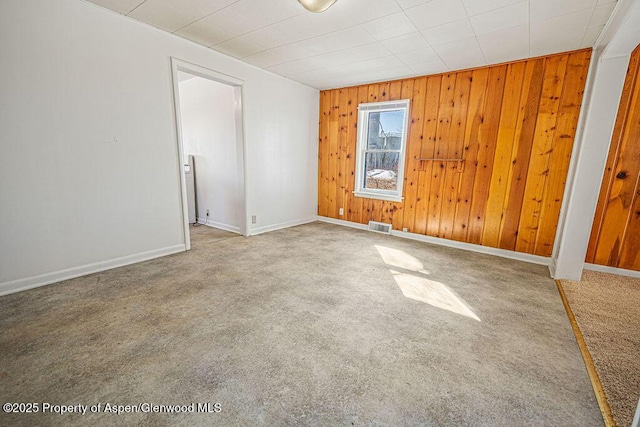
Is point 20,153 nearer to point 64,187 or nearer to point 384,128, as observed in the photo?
point 64,187

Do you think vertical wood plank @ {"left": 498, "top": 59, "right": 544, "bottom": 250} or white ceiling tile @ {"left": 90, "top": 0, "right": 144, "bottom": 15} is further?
vertical wood plank @ {"left": 498, "top": 59, "right": 544, "bottom": 250}

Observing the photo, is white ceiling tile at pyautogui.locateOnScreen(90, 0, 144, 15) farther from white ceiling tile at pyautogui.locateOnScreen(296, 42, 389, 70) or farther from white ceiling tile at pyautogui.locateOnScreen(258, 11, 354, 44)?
white ceiling tile at pyautogui.locateOnScreen(296, 42, 389, 70)

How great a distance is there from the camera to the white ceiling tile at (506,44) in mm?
2600

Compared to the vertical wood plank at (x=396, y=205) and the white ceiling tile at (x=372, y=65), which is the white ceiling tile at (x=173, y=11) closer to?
the white ceiling tile at (x=372, y=65)

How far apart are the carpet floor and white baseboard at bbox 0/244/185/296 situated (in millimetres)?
3861

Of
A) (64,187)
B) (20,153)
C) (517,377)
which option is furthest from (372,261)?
(20,153)

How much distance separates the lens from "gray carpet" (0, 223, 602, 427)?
51.3 inches

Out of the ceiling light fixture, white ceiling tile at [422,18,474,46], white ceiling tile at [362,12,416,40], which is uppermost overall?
white ceiling tile at [362,12,416,40]

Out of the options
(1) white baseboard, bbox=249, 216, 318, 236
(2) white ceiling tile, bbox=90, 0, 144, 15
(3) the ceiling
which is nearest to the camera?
(3) the ceiling

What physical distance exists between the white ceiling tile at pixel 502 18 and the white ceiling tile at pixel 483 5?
2.3 inches

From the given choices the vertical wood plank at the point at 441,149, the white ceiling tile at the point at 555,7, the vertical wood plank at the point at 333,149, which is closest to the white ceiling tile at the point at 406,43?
the white ceiling tile at the point at 555,7

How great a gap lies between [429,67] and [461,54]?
0.50 m

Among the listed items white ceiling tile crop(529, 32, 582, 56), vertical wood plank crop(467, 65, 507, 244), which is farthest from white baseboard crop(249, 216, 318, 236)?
white ceiling tile crop(529, 32, 582, 56)

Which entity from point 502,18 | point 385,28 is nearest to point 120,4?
point 385,28
